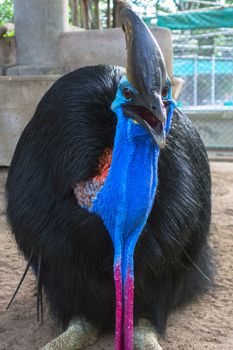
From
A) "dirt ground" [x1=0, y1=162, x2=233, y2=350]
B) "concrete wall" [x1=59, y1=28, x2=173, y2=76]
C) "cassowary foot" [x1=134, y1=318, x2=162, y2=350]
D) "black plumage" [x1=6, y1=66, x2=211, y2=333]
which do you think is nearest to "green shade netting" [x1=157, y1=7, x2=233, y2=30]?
"concrete wall" [x1=59, y1=28, x2=173, y2=76]

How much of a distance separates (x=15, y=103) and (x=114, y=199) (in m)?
2.84

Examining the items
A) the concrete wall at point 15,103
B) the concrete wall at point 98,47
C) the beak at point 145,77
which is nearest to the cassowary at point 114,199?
the beak at point 145,77

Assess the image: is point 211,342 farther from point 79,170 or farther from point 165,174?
point 79,170

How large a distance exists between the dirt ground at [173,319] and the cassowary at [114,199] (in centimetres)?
8

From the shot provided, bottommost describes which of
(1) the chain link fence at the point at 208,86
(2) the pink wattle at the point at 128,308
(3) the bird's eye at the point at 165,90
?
(1) the chain link fence at the point at 208,86

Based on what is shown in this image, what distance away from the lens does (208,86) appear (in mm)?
9922

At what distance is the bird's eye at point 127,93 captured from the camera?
1.26 m

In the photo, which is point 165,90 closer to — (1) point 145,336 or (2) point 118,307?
(2) point 118,307

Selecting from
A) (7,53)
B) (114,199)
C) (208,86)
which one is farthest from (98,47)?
(208,86)

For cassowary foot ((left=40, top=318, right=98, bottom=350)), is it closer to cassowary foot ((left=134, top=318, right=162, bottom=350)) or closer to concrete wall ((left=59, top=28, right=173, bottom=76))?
cassowary foot ((left=134, top=318, right=162, bottom=350))

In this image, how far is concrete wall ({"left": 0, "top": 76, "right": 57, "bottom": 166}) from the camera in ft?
12.9

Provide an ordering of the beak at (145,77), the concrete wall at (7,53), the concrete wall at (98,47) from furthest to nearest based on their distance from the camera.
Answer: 1. the concrete wall at (7,53)
2. the concrete wall at (98,47)
3. the beak at (145,77)

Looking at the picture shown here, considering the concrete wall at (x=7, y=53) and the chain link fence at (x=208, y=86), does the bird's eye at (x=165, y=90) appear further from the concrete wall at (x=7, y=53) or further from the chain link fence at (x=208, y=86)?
the chain link fence at (x=208, y=86)

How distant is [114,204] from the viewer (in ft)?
4.50
